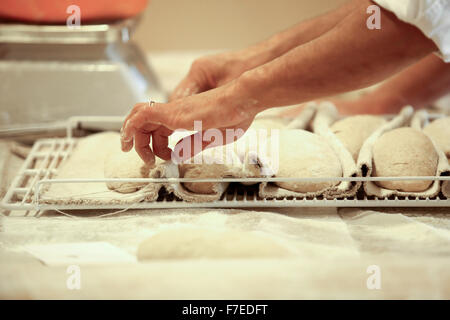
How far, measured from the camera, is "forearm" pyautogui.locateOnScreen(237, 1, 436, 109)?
31.0 inches

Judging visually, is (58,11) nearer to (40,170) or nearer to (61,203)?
(40,170)

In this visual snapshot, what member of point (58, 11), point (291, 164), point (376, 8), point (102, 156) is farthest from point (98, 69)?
point (376, 8)

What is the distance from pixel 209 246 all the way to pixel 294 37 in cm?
51

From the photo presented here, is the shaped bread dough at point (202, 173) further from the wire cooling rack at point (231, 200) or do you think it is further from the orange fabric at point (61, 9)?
the orange fabric at point (61, 9)

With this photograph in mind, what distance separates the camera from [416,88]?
124 cm

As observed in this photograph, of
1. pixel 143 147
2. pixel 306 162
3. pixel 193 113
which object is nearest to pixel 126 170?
pixel 143 147

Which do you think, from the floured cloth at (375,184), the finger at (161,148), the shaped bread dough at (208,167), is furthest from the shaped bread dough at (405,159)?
the finger at (161,148)

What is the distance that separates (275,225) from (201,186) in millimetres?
138

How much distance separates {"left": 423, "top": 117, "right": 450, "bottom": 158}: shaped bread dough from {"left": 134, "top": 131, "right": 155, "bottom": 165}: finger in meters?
0.49

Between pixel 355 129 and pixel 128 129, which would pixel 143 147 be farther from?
pixel 355 129

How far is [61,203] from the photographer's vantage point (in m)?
0.87

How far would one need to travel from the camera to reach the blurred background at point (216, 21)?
174 cm

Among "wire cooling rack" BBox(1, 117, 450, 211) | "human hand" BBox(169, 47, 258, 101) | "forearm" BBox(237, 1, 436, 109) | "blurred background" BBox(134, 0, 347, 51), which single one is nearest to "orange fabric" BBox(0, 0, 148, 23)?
A: "human hand" BBox(169, 47, 258, 101)

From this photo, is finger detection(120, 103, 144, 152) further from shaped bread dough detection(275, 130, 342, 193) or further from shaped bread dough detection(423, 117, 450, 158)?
shaped bread dough detection(423, 117, 450, 158)
